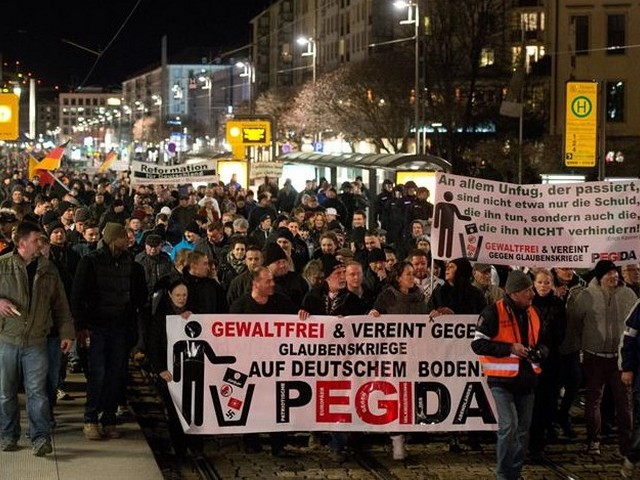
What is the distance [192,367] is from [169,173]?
1953 centimetres

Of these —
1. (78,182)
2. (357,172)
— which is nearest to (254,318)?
(78,182)

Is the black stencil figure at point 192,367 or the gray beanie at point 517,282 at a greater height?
the gray beanie at point 517,282

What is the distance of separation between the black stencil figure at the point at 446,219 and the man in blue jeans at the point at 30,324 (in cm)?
327

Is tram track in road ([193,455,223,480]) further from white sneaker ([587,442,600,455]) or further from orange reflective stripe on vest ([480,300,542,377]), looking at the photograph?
white sneaker ([587,442,600,455])

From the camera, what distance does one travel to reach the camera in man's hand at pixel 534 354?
30.6 feet

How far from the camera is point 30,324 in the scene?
32.9ft

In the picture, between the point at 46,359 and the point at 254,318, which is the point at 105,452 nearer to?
the point at 46,359

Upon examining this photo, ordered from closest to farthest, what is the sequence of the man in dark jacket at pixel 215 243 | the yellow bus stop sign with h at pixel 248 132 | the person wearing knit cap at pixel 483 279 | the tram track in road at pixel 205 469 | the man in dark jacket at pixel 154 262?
1. the tram track in road at pixel 205 469
2. the person wearing knit cap at pixel 483 279
3. the man in dark jacket at pixel 154 262
4. the man in dark jacket at pixel 215 243
5. the yellow bus stop sign with h at pixel 248 132

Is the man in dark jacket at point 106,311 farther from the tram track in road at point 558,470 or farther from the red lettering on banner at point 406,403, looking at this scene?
the tram track in road at point 558,470

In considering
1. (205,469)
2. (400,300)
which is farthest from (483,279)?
(205,469)

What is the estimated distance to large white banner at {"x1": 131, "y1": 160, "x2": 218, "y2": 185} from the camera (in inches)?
1163

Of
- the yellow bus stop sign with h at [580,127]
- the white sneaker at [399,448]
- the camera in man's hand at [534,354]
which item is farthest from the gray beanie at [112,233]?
the yellow bus stop sign with h at [580,127]

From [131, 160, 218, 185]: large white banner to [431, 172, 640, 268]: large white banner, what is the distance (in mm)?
18578

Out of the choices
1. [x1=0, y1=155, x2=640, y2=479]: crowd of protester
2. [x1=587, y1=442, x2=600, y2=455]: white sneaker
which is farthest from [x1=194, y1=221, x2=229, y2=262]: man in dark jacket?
[x1=587, y1=442, x2=600, y2=455]: white sneaker
